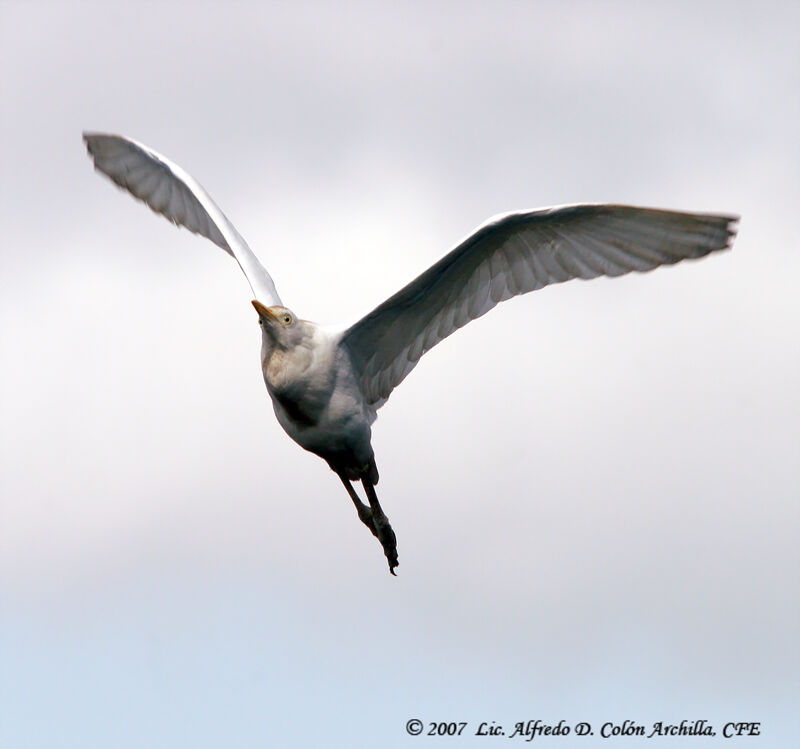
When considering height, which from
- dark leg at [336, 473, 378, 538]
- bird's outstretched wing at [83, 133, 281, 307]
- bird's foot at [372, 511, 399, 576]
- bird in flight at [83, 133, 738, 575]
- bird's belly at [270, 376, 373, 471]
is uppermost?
bird's outstretched wing at [83, 133, 281, 307]

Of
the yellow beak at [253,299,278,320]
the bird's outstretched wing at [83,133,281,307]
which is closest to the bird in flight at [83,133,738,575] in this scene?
the yellow beak at [253,299,278,320]

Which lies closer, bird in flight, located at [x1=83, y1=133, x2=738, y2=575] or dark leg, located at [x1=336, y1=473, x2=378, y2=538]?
bird in flight, located at [x1=83, y1=133, x2=738, y2=575]

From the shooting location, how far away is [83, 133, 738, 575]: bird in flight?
19031 millimetres

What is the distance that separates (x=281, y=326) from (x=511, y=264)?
125 inches

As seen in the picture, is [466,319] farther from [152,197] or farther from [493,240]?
[152,197]

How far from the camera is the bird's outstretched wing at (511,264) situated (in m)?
18.9

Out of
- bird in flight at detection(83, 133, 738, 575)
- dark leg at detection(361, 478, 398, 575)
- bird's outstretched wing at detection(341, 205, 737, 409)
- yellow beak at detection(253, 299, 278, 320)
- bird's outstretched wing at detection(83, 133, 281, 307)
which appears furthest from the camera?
Result: bird's outstretched wing at detection(83, 133, 281, 307)

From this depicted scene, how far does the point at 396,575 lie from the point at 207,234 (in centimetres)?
589

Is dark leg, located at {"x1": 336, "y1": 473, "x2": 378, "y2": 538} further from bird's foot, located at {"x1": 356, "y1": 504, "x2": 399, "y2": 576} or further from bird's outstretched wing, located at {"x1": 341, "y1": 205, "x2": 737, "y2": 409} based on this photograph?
bird's outstretched wing, located at {"x1": 341, "y1": 205, "x2": 737, "y2": 409}

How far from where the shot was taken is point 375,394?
20984 millimetres

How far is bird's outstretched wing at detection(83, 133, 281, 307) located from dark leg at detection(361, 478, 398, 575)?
13.5 feet

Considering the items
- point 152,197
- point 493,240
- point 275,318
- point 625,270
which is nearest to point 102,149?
point 152,197

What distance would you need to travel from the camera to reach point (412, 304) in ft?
Result: 66.6

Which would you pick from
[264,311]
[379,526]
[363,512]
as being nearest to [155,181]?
[264,311]
